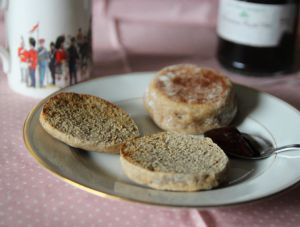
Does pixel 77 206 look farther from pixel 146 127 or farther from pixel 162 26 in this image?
pixel 162 26

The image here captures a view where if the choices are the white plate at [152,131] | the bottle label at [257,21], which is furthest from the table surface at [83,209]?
the bottle label at [257,21]

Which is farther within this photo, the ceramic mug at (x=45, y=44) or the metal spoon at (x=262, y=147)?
the ceramic mug at (x=45, y=44)

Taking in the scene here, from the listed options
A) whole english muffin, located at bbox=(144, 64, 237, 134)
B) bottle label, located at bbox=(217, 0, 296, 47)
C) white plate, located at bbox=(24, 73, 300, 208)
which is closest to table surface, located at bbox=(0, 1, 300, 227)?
white plate, located at bbox=(24, 73, 300, 208)

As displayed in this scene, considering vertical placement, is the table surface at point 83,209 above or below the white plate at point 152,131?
below

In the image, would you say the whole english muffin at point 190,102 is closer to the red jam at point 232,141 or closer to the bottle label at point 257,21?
the red jam at point 232,141

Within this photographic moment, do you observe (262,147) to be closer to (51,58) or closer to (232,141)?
(232,141)

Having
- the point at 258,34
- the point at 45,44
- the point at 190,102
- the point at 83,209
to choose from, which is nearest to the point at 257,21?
the point at 258,34
